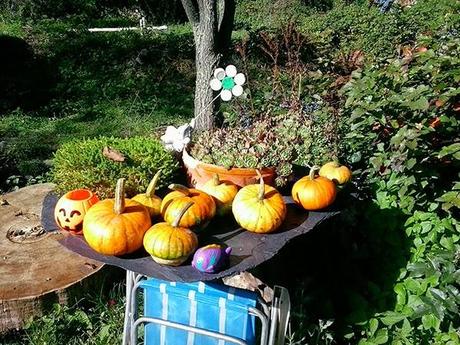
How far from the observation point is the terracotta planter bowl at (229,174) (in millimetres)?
2379

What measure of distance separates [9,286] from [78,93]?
5.62 metres

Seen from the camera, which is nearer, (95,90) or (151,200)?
(151,200)

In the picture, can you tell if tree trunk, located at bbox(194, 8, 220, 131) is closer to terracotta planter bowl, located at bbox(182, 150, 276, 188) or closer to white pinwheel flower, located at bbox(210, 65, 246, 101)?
white pinwheel flower, located at bbox(210, 65, 246, 101)

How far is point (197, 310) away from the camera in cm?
241

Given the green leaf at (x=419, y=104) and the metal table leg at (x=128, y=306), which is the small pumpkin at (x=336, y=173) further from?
the metal table leg at (x=128, y=306)

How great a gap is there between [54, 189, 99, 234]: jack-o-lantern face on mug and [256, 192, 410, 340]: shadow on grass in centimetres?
111

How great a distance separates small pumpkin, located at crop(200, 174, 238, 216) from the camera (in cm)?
227

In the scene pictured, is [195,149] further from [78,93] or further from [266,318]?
[78,93]

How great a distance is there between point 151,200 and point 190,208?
19 cm

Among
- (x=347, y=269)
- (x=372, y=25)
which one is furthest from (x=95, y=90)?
(x=347, y=269)

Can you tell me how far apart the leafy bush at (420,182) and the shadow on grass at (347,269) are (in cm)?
4

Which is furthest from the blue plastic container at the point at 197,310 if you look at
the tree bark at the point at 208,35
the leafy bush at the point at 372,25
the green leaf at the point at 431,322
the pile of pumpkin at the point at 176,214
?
→ the leafy bush at the point at 372,25

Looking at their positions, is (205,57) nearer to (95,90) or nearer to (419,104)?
(419,104)

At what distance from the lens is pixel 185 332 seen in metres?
2.49
